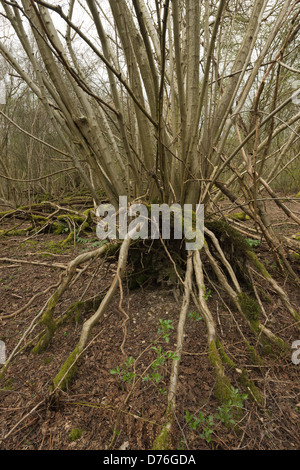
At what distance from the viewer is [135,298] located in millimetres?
2377

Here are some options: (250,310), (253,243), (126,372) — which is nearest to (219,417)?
(126,372)

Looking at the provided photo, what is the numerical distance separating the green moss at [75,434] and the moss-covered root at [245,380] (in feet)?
2.94

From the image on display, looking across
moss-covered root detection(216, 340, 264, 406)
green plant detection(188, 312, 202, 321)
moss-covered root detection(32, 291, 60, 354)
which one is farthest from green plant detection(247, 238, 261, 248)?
moss-covered root detection(32, 291, 60, 354)

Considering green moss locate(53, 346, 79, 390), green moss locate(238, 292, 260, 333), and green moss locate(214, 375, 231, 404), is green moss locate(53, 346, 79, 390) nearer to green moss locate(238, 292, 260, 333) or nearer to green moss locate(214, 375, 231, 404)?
green moss locate(214, 375, 231, 404)

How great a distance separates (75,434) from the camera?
1.35 metres

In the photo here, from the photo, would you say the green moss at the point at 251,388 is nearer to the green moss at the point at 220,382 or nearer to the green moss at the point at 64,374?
the green moss at the point at 220,382

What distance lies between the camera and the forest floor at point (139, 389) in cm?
133

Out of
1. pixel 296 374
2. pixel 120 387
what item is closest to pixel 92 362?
pixel 120 387

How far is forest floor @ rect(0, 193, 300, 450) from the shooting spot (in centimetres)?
133

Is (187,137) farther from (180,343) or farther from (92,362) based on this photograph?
(92,362)

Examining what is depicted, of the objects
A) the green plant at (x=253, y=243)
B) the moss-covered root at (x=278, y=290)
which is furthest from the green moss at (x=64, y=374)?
the green plant at (x=253, y=243)

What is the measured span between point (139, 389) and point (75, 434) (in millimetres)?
398

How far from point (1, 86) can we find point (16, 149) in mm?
2999
